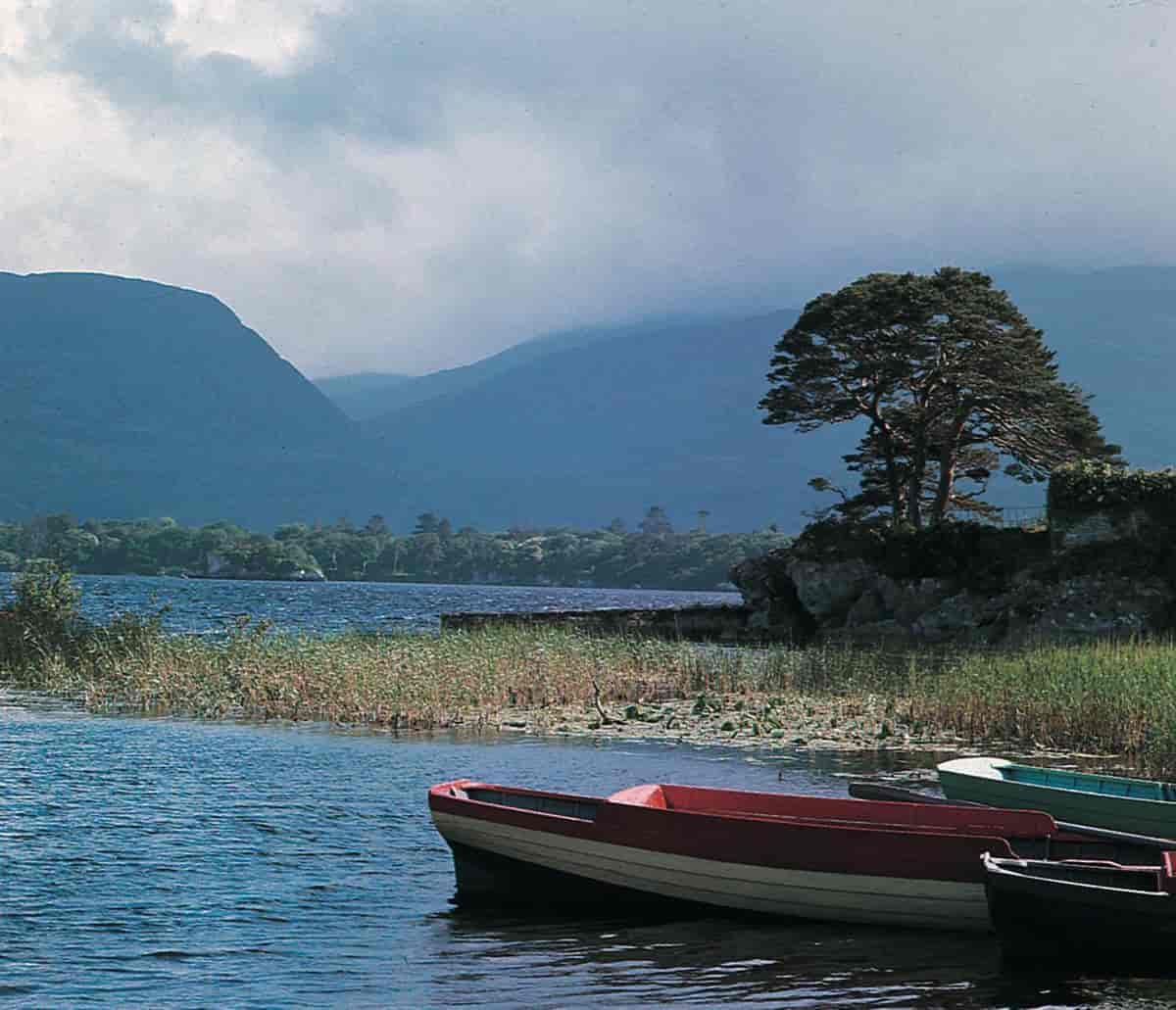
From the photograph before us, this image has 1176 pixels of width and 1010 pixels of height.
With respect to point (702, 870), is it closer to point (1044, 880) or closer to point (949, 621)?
point (1044, 880)

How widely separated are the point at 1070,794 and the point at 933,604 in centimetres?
4472

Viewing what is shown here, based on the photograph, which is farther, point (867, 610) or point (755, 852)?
point (867, 610)

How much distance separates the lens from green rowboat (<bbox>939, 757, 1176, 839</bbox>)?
15.5 m

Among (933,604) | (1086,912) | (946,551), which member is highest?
(946,551)

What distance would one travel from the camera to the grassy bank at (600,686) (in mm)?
25031

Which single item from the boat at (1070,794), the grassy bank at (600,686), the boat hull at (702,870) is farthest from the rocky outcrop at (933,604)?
the boat hull at (702,870)

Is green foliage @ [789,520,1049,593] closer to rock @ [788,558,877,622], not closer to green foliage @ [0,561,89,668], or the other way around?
rock @ [788,558,877,622]

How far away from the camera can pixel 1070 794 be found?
1606 centimetres

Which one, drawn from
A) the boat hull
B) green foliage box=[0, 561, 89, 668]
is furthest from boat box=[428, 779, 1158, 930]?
green foliage box=[0, 561, 89, 668]

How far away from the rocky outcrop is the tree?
3.80m

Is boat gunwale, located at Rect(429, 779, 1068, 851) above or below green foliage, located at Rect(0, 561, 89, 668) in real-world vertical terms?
below

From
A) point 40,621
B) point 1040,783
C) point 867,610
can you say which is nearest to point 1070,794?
point 1040,783

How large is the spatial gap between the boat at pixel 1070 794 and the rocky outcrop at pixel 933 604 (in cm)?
3245

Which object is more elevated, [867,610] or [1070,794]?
[867,610]
